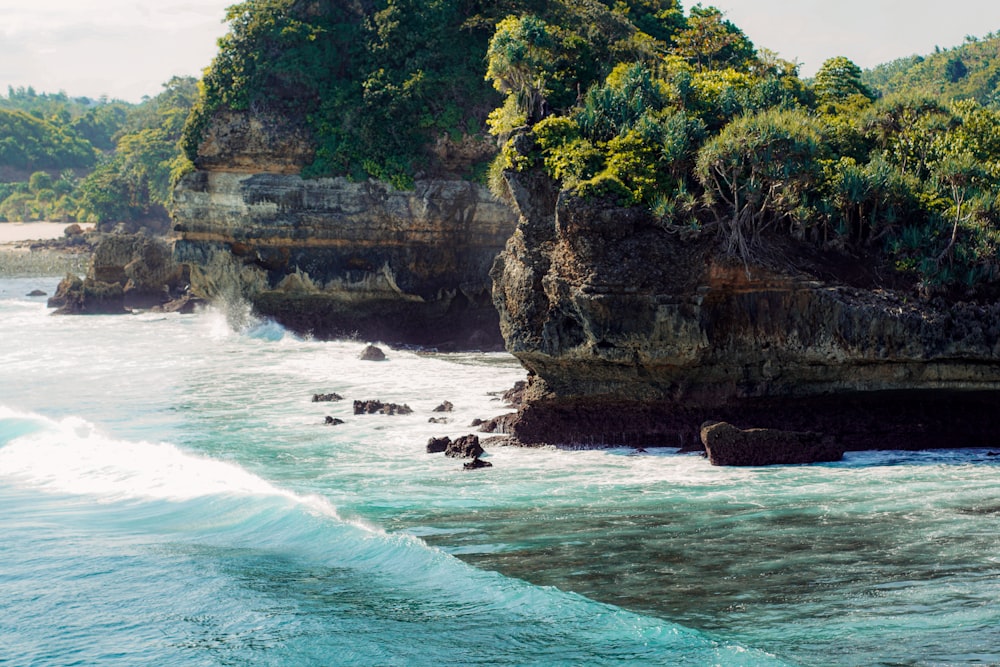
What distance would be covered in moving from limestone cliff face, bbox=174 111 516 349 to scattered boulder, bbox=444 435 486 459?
13.8 m

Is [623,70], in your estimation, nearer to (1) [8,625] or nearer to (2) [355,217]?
(2) [355,217]

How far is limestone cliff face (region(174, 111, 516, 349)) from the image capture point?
3459cm

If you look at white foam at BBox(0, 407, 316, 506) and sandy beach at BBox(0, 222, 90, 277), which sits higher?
sandy beach at BBox(0, 222, 90, 277)

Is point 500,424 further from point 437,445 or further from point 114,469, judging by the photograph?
point 114,469

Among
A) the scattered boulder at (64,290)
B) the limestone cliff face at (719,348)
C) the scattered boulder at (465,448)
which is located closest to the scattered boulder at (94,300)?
the scattered boulder at (64,290)

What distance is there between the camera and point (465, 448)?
1933 centimetres

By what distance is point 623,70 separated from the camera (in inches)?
945

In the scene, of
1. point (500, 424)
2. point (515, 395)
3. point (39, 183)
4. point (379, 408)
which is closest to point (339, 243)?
point (379, 408)

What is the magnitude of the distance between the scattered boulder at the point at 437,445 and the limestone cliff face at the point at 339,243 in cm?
1347

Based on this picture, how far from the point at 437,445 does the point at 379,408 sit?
13.7 ft

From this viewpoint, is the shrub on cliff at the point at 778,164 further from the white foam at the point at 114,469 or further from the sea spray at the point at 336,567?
the sea spray at the point at 336,567

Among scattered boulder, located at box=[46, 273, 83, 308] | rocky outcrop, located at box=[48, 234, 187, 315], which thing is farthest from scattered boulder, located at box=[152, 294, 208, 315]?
scattered boulder, located at box=[46, 273, 83, 308]

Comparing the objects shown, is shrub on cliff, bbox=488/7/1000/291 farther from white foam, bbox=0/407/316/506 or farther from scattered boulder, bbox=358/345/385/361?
scattered boulder, bbox=358/345/385/361

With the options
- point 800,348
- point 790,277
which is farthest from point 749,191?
point 800,348
